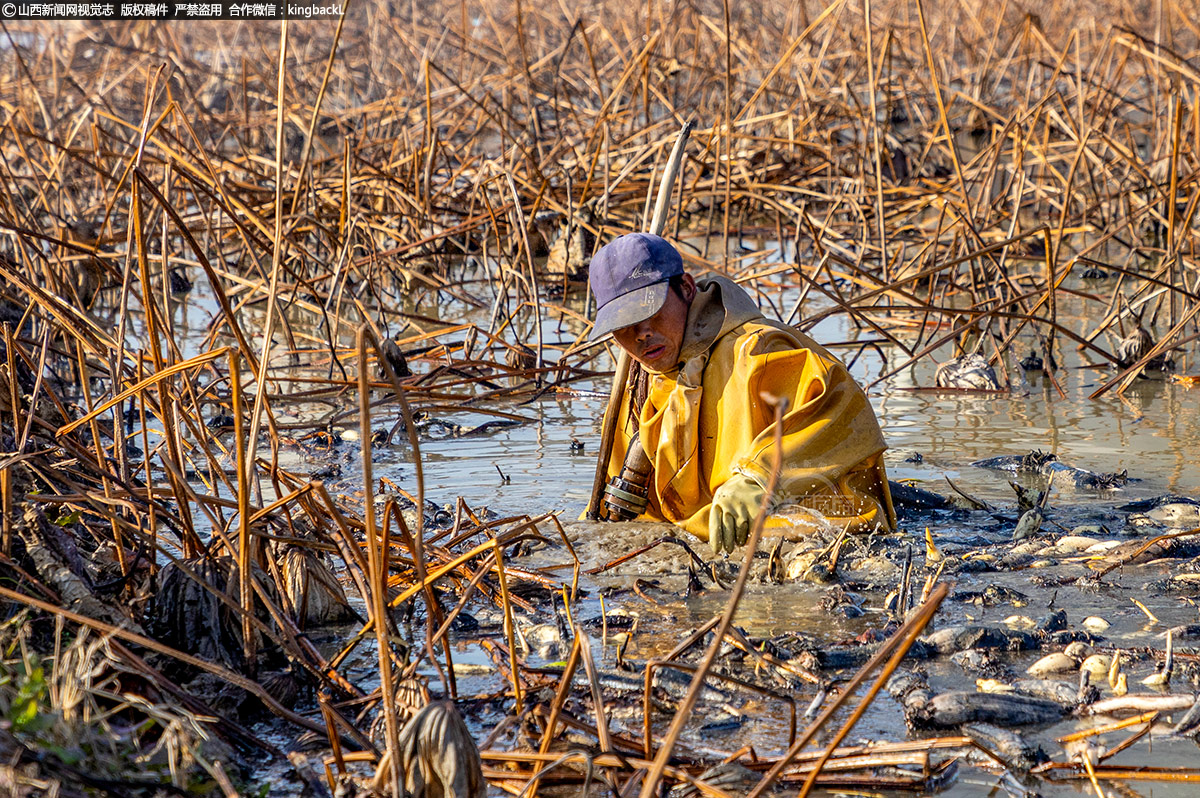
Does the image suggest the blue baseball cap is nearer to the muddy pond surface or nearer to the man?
the man

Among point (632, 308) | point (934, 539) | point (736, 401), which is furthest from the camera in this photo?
point (934, 539)

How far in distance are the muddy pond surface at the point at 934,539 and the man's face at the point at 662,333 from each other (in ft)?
2.00

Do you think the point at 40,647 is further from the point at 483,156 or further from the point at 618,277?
the point at 483,156

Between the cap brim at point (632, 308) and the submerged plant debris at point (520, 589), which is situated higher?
the cap brim at point (632, 308)

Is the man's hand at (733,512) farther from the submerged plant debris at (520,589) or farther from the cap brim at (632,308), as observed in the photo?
the cap brim at (632,308)

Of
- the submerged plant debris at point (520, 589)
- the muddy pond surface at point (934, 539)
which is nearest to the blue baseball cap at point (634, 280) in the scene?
the submerged plant debris at point (520, 589)

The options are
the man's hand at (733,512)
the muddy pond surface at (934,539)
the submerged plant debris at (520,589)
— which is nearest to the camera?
the submerged plant debris at (520,589)

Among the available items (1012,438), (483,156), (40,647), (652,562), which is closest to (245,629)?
(40,647)

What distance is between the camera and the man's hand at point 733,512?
142 inches

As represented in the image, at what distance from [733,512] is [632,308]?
65cm

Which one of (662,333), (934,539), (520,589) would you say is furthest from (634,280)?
(934,539)

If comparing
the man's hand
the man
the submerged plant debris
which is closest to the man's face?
the man

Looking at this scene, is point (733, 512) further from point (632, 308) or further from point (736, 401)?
point (632, 308)

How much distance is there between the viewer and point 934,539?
4004mm
